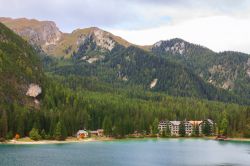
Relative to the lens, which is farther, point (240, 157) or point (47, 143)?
point (47, 143)

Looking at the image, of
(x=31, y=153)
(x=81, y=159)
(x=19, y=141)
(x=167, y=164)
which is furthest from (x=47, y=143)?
(x=167, y=164)

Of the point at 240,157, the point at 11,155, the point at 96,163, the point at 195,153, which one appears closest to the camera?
the point at 96,163

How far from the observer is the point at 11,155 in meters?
138

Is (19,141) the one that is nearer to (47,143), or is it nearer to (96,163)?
(47,143)

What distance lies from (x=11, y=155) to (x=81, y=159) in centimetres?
2183

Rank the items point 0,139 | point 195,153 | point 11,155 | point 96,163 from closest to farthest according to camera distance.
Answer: point 96,163 → point 11,155 → point 195,153 → point 0,139

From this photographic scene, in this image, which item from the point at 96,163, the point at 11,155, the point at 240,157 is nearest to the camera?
the point at 96,163

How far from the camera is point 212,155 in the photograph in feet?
505

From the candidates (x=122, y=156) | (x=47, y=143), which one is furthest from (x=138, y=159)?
(x=47, y=143)

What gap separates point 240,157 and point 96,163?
51.0m

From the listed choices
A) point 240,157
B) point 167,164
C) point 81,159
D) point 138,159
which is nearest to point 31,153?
point 81,159

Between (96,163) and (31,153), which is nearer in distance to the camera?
(96,163)

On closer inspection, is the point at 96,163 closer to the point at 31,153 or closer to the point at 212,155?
the point at 31,153

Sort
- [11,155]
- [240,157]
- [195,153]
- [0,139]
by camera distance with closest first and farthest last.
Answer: [11,155] < [240,157] < [195,153] < [0,139]
